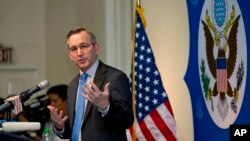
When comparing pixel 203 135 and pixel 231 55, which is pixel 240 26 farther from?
pixel 203 135

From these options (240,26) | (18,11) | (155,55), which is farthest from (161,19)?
(18,11)

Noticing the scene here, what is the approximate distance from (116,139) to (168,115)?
4.73 ft

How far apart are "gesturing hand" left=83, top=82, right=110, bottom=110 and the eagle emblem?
1253 mm

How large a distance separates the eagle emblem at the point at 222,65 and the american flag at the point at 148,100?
0.44 meters

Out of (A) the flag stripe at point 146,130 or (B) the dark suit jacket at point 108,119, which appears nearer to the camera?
(B) the dark suit jacket at point 108,119

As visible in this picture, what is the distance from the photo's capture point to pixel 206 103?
4.30 metres

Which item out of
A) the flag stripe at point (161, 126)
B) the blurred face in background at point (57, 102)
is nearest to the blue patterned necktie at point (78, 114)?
the flag stripe at point (161, 126)

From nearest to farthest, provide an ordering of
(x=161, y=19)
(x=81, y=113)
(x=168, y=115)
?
(x=81, y=113) < (x=168, y=115) < (x=161, y=19)

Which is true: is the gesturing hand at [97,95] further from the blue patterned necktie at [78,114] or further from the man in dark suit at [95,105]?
the blue patterned necktie at [78,114]

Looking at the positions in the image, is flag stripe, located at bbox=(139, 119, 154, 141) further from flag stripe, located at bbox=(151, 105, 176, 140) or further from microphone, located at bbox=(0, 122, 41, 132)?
microphone, located at bbox=(0, 122, 41, 132)

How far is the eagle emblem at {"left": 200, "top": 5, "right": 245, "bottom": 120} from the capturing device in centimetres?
396

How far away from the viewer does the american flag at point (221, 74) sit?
4.07 m

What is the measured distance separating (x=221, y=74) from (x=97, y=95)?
141cm

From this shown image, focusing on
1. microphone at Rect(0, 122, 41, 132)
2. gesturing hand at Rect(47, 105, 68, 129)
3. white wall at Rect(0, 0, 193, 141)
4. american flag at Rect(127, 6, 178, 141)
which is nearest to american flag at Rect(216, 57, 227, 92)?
white wall at Rect(0, 0, 193, 141)
